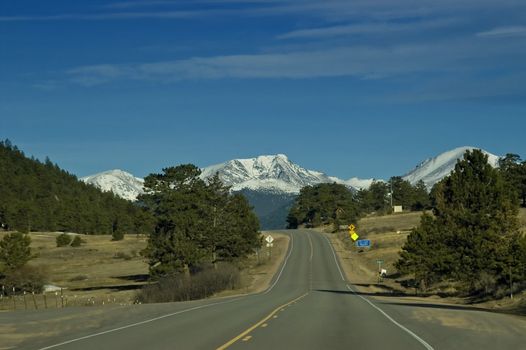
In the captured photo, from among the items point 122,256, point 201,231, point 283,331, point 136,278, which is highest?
point 201,231

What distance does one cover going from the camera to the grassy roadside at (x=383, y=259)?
139 ft

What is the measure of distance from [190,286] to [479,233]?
2596 centimetres

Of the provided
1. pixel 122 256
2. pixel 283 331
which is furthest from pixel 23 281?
pixel 283 331

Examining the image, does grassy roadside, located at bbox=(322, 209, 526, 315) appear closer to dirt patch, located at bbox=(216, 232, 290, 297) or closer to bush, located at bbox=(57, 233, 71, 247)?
dirt patch, located at bbox=(216, 232, 290, 297)

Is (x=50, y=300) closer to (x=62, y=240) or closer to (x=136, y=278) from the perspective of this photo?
(x=136, y=278)

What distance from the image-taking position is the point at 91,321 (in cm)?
2620

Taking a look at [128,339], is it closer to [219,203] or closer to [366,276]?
[219,203]

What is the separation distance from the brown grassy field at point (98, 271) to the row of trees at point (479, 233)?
22753 millimetres

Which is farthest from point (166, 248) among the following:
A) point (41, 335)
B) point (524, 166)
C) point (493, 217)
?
point (524, 166)

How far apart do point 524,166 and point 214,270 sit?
11675 cm

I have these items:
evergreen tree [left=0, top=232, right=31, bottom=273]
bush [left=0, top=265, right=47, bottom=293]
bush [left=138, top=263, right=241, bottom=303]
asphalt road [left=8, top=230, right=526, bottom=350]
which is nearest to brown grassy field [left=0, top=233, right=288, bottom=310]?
bush [left=138, top=263, right=241, bottom=303]

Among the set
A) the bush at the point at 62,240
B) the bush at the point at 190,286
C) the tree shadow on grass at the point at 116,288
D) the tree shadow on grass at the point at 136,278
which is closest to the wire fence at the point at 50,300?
the bush at the point at 190,286

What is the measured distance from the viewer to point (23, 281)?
73438 mm

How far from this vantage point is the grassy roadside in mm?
42263
